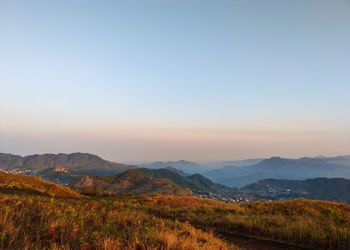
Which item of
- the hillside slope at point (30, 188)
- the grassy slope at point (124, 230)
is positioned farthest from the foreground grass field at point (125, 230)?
the hillside slope at point (30, 188)

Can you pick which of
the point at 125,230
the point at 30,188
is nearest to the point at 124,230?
the point at 125,230

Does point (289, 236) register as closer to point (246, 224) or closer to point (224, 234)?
point (246, 224)

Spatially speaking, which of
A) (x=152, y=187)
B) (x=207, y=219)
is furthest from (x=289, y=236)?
(x=152, y=187)

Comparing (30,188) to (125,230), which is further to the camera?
(30,188)

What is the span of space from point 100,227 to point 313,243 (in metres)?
9.87

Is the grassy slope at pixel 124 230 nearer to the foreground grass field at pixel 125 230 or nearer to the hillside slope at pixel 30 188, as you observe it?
the foreground grass field at pixel 125 230

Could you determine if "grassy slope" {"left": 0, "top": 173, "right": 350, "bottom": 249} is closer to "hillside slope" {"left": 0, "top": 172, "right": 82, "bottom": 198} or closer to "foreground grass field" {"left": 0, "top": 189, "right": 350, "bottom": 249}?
"foreground grass field" {"left": 0, "top": 189, "right": 350, "bottom": 249}

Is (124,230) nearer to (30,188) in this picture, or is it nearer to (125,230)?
(125,230)

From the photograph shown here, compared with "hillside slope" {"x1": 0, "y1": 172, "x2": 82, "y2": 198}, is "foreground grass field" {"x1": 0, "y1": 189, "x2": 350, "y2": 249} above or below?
above

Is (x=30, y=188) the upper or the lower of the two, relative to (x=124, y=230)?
lower

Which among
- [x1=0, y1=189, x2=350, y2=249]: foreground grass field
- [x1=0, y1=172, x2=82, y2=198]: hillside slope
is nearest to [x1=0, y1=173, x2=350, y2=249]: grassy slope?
[x1=0, y1=189, x2=350, y2=249]: foreground grass field

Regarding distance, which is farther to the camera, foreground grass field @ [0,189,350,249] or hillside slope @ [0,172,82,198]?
hillside slope @ [0,172,82,198]

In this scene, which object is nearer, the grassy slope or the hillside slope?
the grassy slope

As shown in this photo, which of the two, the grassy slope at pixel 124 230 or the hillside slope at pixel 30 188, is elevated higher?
the grassy slope at pixel 124 230
